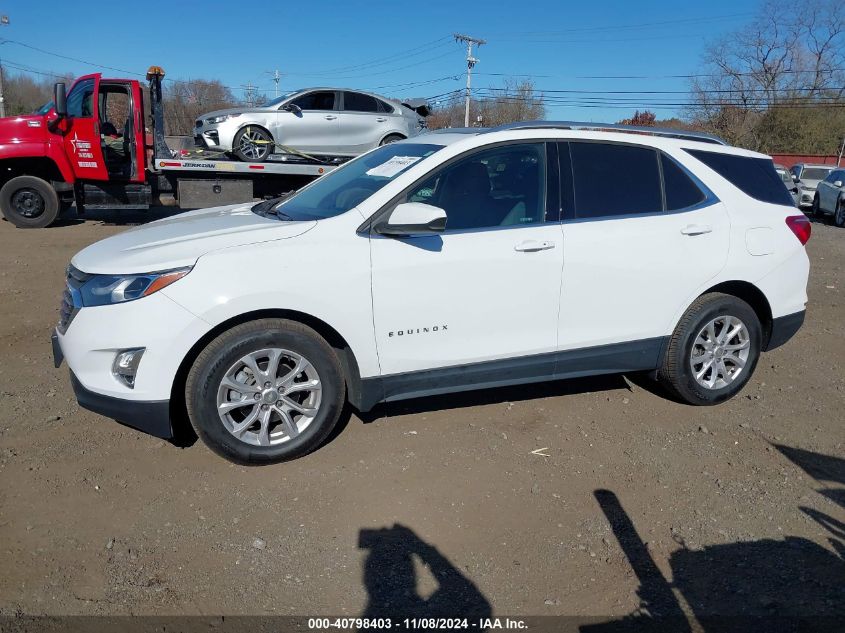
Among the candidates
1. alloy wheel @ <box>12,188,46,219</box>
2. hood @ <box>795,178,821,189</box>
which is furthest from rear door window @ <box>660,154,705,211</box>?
hood @ <box>795,178,821,189</box>

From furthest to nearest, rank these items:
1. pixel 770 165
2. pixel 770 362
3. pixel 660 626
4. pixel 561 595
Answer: pixel 770 362
pixel 770 165
pixel 561 595
pixel 660 626

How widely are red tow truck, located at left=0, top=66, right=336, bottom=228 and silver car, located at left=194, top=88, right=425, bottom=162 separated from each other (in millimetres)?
343

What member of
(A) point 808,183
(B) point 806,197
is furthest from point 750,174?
(A) point 808,183

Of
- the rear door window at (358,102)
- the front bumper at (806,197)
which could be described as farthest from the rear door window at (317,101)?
the front bumper at (806,197)

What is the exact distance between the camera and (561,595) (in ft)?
9.20

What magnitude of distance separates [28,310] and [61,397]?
245 cm

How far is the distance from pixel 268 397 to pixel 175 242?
0.97m

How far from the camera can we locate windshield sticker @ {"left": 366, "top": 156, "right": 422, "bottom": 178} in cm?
398

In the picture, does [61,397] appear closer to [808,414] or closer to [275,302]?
[275,302]

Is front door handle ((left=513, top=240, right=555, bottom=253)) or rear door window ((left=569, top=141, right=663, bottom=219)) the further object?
rear door window ((left=569, top=141, right=663, bottom=219))

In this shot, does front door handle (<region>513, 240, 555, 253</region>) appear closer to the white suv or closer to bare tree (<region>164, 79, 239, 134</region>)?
the white suv

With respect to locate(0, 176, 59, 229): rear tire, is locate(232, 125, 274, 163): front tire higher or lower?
higher

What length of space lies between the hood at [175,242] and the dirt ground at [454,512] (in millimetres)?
1112

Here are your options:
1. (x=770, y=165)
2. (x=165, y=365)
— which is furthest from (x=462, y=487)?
(x=770, y=165)
